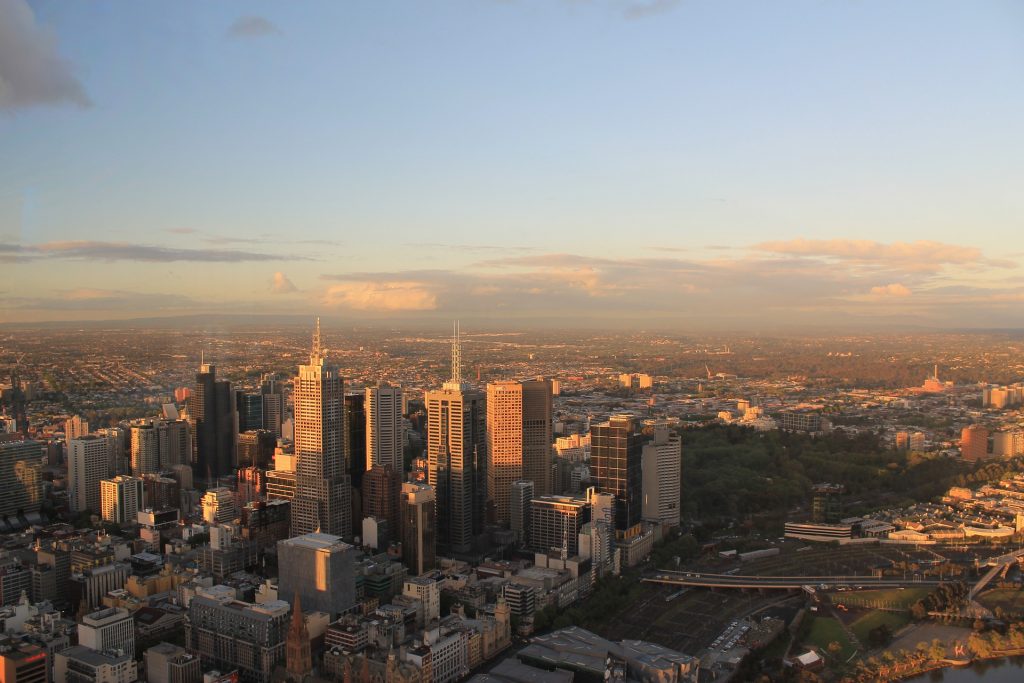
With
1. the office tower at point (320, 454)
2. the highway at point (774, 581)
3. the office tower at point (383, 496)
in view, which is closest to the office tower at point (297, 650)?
the office tower at point (320, 454)

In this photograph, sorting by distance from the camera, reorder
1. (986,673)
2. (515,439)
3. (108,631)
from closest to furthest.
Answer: (108,631) < (986,673) < (515,439)

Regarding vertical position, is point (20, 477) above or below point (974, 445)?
above

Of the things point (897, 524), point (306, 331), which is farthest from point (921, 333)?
point (306, 331)

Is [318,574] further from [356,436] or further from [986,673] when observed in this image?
[986,673]

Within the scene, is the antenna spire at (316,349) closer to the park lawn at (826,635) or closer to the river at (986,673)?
the park lawn at (826,635)

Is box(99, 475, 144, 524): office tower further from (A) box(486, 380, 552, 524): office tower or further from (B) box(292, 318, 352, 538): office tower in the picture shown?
(A) box(486, 380, 552, 524): office tower

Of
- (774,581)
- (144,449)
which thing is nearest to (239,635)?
(774,581)

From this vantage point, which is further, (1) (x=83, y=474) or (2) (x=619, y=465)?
(1) (x=83, y=474)
